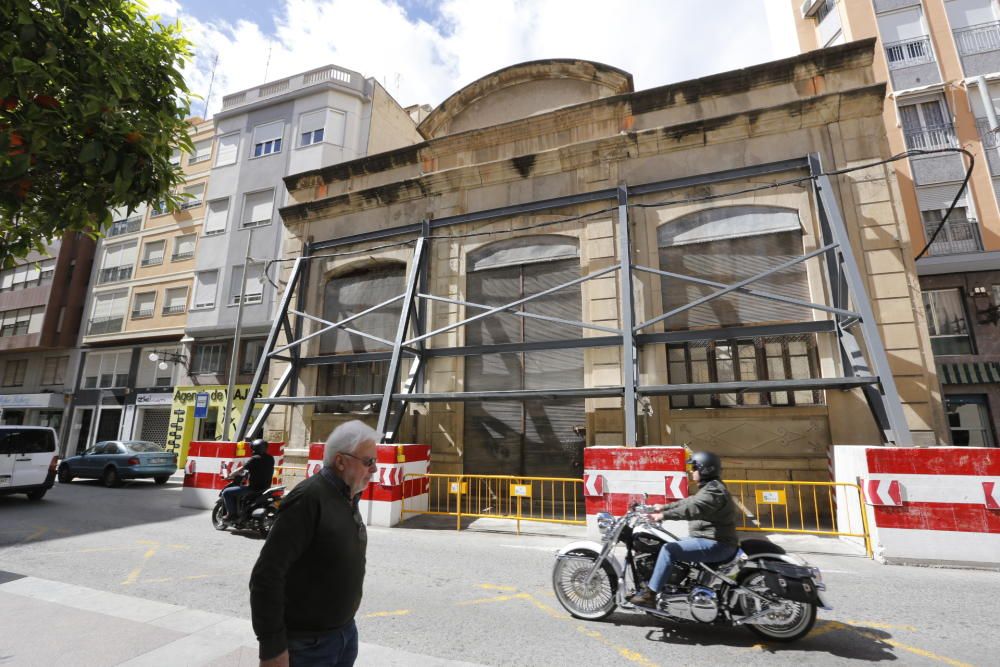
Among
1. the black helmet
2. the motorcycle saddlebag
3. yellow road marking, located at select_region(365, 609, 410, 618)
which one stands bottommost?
yellow road marking, located at select_region(365, 609, 410, 618)

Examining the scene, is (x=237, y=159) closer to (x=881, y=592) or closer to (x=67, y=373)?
(x=67, y=373)

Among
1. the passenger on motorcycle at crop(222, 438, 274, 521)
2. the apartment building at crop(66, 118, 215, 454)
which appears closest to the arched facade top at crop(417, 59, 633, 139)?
the passenger on motorcycle at crop(222, 438, 274, 521)

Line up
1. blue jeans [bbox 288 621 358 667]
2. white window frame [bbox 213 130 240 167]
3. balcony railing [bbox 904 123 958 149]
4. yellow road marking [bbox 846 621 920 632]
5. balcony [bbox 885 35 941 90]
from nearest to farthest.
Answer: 1. blue jeans [bbox 288 621 358 667]
2. yellow road marking [bbox 846 621 920 632]
3. balcony railing [bbox 904 123 958 149]
4. balcony [bbox 885 35 941 90]
5. white window frame [bbox 213 130 240 167]

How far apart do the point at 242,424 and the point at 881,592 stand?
39.7 ft

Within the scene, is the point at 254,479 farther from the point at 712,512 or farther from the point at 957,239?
the point at 957,239

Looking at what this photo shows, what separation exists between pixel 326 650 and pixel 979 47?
26083mm

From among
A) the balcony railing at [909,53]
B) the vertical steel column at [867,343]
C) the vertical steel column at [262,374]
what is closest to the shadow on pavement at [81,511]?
the vertical steel column at [262,374]

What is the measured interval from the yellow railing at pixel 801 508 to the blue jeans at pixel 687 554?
13.7 feet

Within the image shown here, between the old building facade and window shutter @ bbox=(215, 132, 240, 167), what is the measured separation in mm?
13031

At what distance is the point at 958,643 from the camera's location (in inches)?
158

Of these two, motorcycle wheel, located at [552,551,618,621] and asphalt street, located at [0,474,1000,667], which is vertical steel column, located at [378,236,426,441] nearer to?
asphalt street, located at [0,474,1000,667]

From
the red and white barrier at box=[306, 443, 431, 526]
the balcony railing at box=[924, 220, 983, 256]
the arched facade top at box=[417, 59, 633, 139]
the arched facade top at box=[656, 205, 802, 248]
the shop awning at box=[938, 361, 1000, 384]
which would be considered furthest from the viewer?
the balcony railing at box=[924, 220, 983, 256]

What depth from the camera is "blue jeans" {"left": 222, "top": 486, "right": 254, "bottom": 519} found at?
27.3 feet

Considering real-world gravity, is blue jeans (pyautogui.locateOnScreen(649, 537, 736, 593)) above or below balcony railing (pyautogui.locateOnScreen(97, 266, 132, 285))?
below
